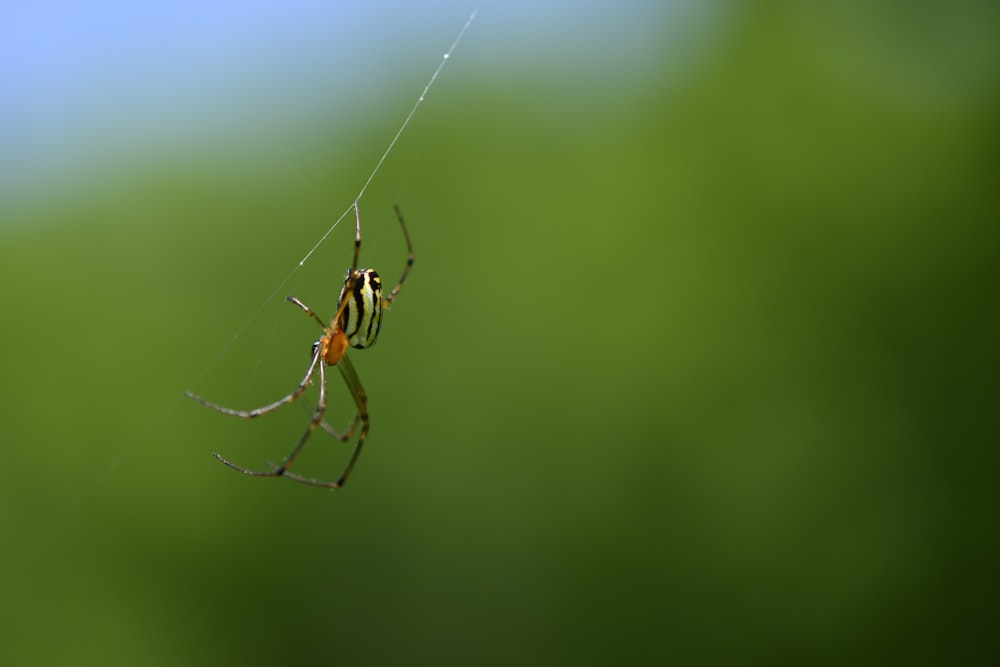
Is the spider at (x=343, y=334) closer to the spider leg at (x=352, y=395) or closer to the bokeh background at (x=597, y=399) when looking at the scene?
the spider leg at (x=352, y=395)

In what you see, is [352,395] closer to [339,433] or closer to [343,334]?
[339,433]

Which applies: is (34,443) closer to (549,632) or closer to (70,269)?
(70,269)

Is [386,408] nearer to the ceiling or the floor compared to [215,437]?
nearer to the ceiling

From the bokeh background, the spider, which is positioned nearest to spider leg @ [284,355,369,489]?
the spider

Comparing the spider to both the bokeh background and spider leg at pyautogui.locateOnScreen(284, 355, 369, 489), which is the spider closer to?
spider leg at pyautogui.locateOnScreen(284, 355, 369, 489)

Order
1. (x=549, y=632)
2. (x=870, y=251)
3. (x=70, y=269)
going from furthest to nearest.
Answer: (x=70, y=269) → (x=870, y=251) → (x=549, y=632)

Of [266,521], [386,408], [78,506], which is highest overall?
[386,408]

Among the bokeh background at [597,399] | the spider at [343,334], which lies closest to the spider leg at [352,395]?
the spider at [343,334]

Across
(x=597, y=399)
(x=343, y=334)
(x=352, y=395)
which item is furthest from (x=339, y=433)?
(x=597, y=399)

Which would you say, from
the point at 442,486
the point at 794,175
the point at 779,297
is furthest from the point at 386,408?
the point at 794,175
